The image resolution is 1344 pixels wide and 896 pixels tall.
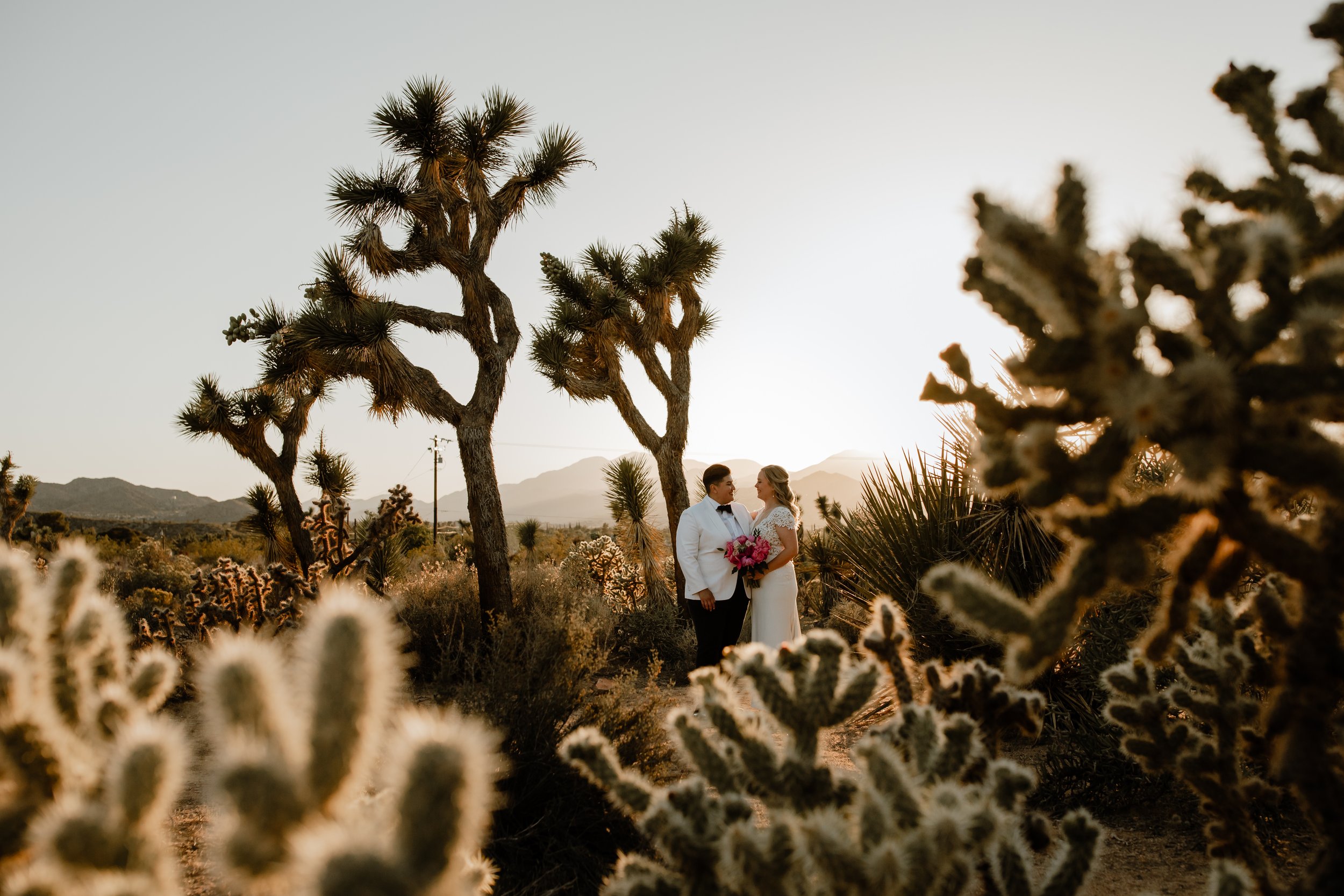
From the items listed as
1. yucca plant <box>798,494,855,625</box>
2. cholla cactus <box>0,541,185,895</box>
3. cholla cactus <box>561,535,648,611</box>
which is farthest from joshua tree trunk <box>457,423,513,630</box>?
cholla cactus <box>0,541,185,895</box>

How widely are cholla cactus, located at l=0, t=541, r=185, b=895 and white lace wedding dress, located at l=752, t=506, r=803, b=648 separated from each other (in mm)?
5001

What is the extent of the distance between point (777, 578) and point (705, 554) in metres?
0.67

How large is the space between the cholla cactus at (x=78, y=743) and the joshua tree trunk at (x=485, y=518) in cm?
730

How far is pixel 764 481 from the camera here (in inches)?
251

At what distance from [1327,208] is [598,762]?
6.87 ft

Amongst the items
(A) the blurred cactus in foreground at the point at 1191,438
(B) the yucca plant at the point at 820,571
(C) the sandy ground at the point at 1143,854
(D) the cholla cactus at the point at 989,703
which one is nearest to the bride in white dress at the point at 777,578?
(C) the sandy ground at the point at 1143,854

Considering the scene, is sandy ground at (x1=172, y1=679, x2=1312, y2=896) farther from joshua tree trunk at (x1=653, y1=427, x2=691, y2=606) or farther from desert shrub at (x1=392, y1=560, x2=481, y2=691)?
joshua tree trunk at (x1=653, y1=427, x2=691, y2=606)

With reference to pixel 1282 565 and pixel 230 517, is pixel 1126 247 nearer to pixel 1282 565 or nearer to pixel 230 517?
pixel 1282 565

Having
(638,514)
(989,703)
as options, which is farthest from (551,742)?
(638,514)

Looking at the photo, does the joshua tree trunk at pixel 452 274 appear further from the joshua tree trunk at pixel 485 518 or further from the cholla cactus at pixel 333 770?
the cholla cactus at pixel 333 770

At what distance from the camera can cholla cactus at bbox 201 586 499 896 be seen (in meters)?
0.74

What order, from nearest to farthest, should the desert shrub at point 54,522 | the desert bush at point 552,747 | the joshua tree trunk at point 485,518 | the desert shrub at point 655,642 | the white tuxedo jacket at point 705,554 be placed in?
1. the desert bush at point 552,747
2. the white tuxedo jacket at point 705,554
3. the joshua tree trunk at point 485,518
4. the desert shrub at point 655,642
5. the desert shrub at point 54,522

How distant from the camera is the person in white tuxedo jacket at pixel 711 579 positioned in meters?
6.23

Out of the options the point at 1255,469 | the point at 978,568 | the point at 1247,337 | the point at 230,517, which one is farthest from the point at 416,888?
the point at 230,517
